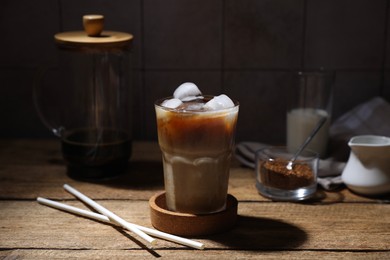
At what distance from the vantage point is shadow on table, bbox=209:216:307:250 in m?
0.93

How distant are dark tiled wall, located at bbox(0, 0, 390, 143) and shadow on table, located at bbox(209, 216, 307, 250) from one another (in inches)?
20.9

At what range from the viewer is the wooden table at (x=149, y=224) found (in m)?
0.91

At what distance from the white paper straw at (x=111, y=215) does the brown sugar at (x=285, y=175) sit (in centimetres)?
29

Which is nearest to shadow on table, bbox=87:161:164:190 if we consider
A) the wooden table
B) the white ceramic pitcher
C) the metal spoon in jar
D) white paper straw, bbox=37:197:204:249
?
the wooden table

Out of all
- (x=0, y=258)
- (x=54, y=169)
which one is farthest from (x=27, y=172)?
(x=0, y=258)

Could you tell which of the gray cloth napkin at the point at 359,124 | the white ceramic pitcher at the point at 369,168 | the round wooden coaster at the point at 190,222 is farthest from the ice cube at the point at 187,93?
the gray cloth napkin at the point at 359,124

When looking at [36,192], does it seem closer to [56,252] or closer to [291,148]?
[56,252]

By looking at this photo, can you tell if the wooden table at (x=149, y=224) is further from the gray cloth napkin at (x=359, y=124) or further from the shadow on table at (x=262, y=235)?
the gray cloth napkin at (x=359, y=124)

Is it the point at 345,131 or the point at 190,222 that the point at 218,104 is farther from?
the point at 345,131

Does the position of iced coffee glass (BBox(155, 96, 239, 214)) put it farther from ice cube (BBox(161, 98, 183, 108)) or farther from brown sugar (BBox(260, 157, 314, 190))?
brown sugar (BBox(260, 157, 314, 190))

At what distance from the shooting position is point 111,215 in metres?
1.00

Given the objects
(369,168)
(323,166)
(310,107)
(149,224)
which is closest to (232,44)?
(310,107)

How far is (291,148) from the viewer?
131cm

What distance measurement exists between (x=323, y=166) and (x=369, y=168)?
15cm
